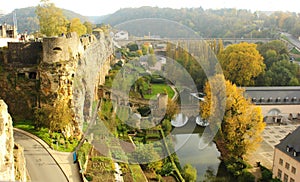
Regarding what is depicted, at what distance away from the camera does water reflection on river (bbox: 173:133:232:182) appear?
17141 millimetres

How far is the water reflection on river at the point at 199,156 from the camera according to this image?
56.2 ft

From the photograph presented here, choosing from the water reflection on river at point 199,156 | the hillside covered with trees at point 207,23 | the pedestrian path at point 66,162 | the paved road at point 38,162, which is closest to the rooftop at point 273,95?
the water reflection on river at point 199,156

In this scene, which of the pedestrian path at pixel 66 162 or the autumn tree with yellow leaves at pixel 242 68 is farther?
the autumn tree with yellow leaves at pixel 242 68

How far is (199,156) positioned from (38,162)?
1012 centimetres

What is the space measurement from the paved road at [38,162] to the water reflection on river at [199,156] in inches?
300

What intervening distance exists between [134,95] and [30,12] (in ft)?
220

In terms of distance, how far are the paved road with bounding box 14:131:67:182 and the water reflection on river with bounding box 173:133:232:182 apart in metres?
7.61

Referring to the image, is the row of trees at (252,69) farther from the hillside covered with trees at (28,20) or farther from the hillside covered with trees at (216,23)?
the hillside covered with trees at (28,20)

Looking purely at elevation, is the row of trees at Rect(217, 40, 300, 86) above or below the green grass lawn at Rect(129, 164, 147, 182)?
above

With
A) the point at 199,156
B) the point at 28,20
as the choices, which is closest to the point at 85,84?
the point at 199,156

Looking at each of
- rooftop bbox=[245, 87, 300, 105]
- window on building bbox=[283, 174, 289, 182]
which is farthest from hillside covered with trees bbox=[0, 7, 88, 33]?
window on building bbox=[283, 174, 289, 182]

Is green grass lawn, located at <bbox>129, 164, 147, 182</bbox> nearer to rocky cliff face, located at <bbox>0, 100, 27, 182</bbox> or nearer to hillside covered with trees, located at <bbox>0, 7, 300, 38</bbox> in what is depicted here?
rocky cliff face, located at <bbox>0, 100, 27, 182</bbox>

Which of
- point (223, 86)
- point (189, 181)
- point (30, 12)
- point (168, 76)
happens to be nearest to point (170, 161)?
point (189, 181)

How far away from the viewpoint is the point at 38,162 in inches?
514
